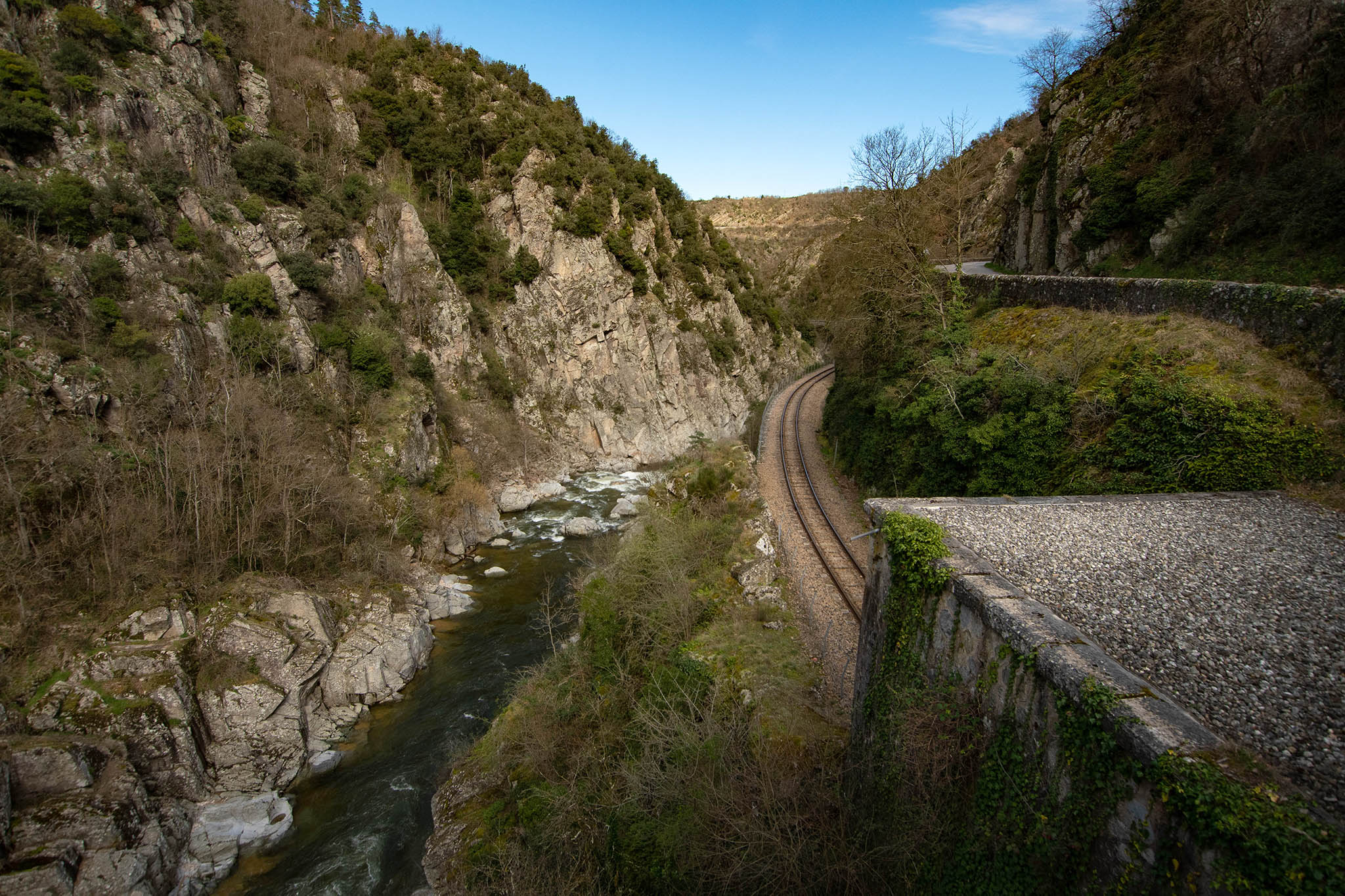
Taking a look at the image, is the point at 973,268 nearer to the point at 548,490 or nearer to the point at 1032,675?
the point at 1032,675

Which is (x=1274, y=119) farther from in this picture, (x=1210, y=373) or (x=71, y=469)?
(x=71, y=469)

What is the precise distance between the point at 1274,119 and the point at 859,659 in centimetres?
1501

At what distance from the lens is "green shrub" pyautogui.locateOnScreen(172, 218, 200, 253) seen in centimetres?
2078

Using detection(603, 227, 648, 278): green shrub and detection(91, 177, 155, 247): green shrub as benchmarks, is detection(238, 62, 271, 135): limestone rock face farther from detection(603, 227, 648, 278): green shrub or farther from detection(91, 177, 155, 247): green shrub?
detection(603, 227, 648, 278): green shrub

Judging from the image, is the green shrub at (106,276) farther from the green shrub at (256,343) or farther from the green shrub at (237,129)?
the green shrub at (237,129)

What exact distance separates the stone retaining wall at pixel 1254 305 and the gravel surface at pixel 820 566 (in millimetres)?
7544

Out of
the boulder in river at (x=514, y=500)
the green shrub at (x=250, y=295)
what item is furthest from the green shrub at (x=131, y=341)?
the boulder in river at (x=514, y=500)

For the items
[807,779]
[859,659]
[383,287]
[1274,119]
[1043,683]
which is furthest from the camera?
[383,287]

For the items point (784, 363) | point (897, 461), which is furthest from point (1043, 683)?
point (784, 363)

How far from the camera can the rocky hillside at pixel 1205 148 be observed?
10.6m

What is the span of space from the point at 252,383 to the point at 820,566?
19996 mm

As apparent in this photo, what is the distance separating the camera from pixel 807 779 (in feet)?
23.8

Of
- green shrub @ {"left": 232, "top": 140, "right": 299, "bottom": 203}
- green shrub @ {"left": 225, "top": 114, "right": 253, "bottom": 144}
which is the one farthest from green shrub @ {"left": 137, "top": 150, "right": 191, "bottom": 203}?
green shrub @ {"left": 225, "top": 114, "right": 253, "bottom": 144}

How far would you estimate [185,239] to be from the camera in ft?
68.4
